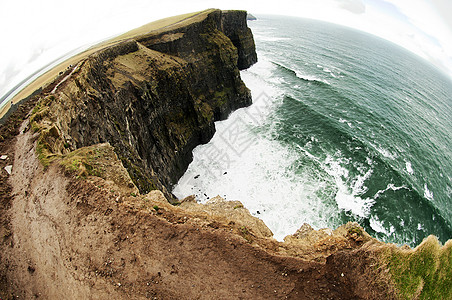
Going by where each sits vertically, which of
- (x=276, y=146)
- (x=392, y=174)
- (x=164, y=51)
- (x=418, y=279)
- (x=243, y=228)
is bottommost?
(x=392, y=174)

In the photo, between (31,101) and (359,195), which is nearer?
(31,101)

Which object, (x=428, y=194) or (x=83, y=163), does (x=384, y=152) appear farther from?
(x=83, y=163)

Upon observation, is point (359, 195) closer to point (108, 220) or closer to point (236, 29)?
point (108, 220)

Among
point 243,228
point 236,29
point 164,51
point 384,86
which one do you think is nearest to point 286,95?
point 236,29

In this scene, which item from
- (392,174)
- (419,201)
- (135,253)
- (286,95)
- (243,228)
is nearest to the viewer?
(135,253)

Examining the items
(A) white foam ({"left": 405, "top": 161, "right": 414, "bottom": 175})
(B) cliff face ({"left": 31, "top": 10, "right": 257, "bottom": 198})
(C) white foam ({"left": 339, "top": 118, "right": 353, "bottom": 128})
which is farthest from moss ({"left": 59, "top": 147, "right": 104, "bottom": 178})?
(C) white foam ({"left": 339, "top": 118, "right": 353, "bottom": 128})

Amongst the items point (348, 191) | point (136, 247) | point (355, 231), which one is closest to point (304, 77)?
point (348, 191)

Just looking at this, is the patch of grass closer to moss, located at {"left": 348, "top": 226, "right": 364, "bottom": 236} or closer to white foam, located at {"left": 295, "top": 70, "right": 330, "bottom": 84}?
moss, located at {"left": 348, "top": 226, "right": 364, "bottom": 236}
